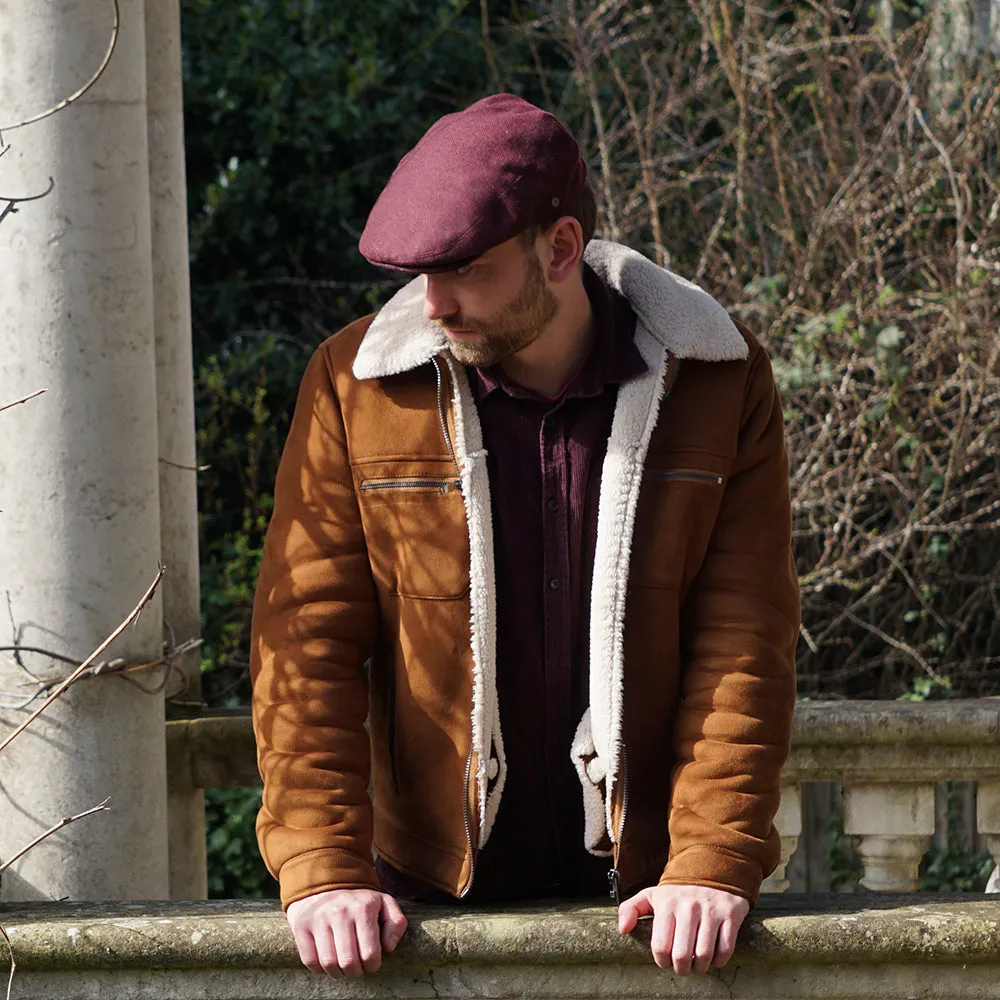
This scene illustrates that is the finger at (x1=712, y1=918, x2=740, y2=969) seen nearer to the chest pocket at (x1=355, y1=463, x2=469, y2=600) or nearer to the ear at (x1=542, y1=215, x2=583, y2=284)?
the chest pocket at (x1=355, y1=463, x2=469, y2=600)

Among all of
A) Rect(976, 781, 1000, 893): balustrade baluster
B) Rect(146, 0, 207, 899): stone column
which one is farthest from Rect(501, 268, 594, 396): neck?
Rect(976, 781, 1000, 893): balustrade baluster

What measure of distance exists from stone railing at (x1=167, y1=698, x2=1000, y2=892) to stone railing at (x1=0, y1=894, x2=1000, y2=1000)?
1.28 meters

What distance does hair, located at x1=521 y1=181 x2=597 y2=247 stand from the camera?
2.06m

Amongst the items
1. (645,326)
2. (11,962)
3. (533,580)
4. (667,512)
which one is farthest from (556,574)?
(11,962)

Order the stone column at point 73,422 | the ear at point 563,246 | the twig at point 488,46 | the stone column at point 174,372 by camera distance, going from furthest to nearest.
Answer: the twig at point 488,46, the stone column at point 174,372, the stone column at point 73,422, the ear at point 563,246

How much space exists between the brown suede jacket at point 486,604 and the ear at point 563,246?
0.18m

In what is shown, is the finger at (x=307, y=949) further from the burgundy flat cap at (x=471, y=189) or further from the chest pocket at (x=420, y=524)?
the burgundy flat cap at (x=471, y=189)

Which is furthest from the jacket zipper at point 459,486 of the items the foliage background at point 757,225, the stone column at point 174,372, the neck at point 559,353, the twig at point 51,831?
the foliage background at point 757,225

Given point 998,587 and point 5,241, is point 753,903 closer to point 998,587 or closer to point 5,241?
point 5,241

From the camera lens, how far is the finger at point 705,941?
2.00 metres

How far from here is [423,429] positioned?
2.19 metres

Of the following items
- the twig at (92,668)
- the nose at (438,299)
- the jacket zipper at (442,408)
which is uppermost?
the nose at (438,299)

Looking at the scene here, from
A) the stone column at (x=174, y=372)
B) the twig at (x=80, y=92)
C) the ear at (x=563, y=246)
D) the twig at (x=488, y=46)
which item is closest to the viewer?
the ear at (x=563, y=246)

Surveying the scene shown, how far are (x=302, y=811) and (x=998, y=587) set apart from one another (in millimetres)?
4412
